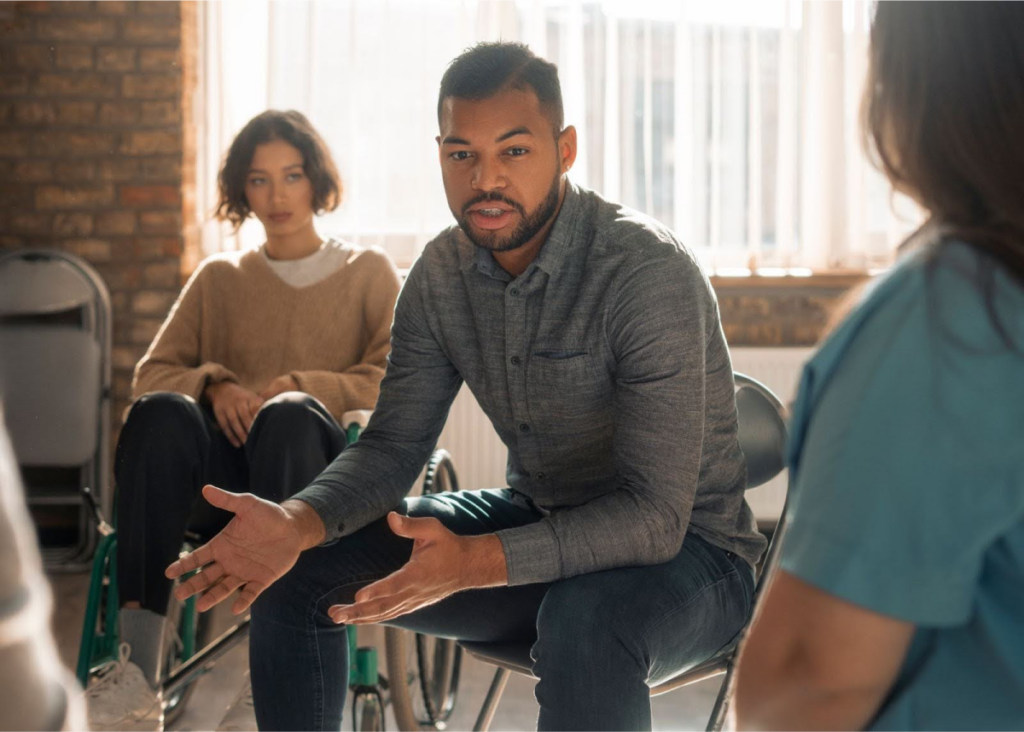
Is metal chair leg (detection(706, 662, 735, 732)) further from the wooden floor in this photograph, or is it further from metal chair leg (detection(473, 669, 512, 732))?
the wooden floor

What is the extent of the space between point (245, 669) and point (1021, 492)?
2.25 m

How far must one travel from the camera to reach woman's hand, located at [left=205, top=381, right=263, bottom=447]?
6.83 feet

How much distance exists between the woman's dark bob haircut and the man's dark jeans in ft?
3.62

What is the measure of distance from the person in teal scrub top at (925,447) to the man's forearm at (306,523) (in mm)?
836

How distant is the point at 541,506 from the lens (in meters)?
1.63

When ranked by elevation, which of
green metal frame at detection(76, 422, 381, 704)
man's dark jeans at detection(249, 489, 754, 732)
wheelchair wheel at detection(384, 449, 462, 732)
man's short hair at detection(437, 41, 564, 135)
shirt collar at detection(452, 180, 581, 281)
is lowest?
wheelchair wheel at detection(384, 449, 462, 732)

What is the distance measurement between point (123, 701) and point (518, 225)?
37.9 inches

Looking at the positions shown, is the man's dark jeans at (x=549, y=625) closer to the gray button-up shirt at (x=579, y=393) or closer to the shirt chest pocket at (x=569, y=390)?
the gray button-up shirt at (x=579, y=393)

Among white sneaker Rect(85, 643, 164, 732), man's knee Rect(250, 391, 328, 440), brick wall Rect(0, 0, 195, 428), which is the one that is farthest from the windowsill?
white sneaker Rect(85, 643, 164, 732)

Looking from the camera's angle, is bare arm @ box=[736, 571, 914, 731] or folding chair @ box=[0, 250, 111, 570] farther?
folding chair @ box=[0, 250, 111, 570]

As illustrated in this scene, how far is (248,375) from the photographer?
7.93ft

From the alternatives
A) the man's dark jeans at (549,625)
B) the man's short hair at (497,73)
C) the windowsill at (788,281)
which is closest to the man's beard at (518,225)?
the man's short hair at (497,73)

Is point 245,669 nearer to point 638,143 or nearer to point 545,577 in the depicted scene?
point 545,577

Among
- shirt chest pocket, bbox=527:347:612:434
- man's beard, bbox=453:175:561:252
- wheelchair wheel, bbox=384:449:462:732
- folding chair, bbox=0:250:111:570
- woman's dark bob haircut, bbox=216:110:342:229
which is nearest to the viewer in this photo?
shirt chest pocket, bbox=527:347:612:434
